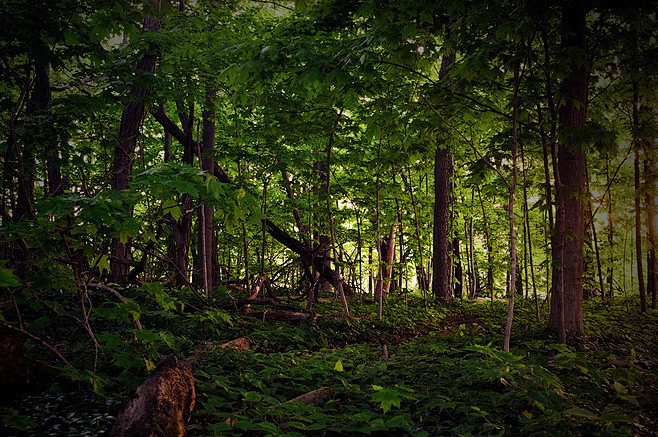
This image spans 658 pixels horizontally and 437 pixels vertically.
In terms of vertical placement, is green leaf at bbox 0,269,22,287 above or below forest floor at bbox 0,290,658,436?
above

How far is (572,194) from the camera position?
5309mm

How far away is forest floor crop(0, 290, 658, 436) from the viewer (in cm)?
245

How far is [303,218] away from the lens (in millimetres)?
12781

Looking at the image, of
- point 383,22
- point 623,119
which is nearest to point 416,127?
point 383,22

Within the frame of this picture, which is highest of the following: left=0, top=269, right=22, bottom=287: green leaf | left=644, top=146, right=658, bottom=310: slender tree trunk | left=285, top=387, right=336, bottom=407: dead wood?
left=644, top=146, right=658, bottom=310: slender tree trunk

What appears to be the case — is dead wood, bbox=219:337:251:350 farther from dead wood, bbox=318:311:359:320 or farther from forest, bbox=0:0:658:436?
dead wood, bbox=318:311:359:320

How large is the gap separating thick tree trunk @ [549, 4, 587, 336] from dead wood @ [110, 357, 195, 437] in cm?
553

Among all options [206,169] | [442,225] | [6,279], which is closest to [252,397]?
[6,279]

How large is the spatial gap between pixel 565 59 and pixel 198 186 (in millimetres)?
4923

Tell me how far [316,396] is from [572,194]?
490cm

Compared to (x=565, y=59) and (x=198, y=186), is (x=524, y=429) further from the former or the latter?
(x=565, y=59)

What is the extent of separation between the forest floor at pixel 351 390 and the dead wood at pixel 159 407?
17 cm

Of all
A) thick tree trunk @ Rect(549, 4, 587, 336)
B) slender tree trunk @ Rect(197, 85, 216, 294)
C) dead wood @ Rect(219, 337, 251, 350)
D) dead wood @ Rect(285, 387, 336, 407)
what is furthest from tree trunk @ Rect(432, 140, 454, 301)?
dead wood @ Rect(285, 387, 336, 407)

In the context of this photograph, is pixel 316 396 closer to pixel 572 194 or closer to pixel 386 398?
pixel 386 398
